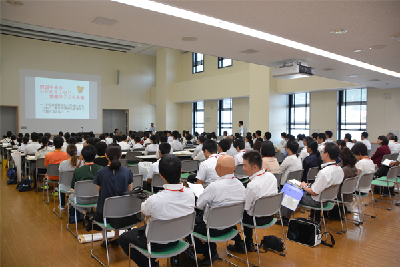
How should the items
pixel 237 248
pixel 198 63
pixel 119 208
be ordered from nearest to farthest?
pixel 119 208
pixel 237 248
pixel 198 63

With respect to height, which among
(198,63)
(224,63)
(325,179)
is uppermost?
(198,63)

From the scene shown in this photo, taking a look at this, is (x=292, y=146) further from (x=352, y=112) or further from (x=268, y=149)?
(x=352, y=112)

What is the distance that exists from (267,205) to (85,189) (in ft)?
7.92

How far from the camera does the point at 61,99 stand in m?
15.8

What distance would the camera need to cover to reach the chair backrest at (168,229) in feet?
7.85

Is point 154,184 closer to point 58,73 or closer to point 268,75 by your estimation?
point 268,75

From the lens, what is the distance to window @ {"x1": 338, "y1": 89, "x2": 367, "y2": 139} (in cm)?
1118

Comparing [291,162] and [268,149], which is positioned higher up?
[268,149]

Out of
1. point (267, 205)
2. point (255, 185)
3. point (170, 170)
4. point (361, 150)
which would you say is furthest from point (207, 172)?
point (361, 150)

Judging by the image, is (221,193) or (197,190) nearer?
(221,193)

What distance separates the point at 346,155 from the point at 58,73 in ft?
51.7

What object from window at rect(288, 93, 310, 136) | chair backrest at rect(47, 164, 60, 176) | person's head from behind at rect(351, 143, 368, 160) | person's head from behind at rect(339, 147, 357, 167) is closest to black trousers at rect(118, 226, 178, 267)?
chair backrest at rect(47, 164, 60, 176)

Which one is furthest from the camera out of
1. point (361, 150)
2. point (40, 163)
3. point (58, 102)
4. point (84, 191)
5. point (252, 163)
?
point (58, 102)

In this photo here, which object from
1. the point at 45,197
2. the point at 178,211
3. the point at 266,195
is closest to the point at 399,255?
the point at 266,195
